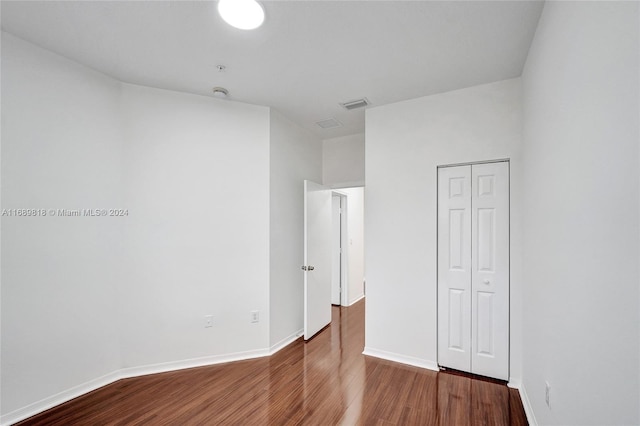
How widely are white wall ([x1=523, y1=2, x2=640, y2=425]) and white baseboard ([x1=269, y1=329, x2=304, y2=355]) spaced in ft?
7.82

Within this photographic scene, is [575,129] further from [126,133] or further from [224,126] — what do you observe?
[126,133]

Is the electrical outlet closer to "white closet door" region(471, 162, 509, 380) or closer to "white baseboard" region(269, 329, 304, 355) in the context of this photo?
"white closet door" region(471, 162, 509, 380)

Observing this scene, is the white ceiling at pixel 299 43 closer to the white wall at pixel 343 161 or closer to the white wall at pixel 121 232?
the white wall at pixel 121 232

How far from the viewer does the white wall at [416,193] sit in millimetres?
2529

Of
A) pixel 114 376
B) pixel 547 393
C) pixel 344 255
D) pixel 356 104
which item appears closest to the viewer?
pixel 547 393

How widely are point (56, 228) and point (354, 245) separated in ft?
13.7

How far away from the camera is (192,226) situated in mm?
2852

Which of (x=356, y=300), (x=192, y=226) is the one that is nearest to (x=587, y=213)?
(x=192, y=226)

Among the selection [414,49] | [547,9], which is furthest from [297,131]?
[547,9]

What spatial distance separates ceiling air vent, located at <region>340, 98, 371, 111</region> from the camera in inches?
118

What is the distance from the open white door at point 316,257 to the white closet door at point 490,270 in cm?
181

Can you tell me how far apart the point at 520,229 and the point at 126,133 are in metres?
3.77

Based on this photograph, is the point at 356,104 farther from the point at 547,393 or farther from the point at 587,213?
the point at 547,393

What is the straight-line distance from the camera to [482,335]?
2592mm
